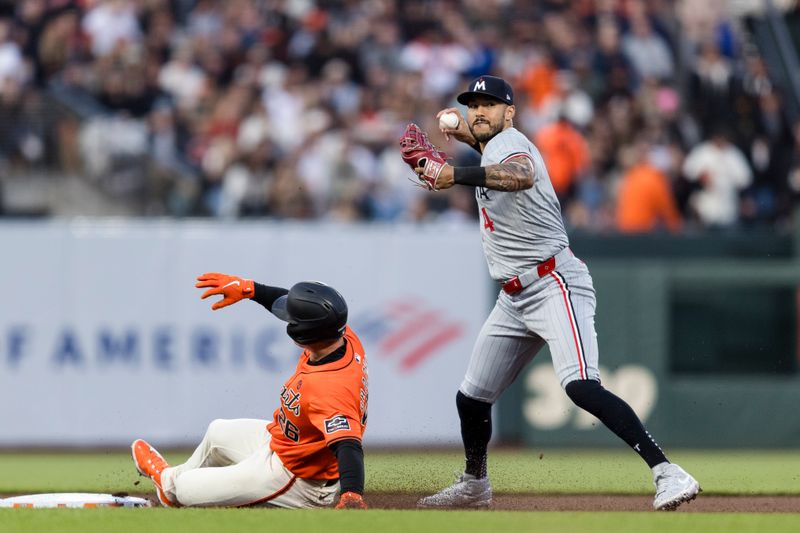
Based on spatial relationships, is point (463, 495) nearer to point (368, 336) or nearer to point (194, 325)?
point (368, 336)

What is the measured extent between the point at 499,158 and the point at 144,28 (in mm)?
9005

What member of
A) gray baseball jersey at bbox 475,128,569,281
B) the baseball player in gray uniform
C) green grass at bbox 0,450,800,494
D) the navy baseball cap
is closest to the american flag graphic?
green grass at bbox 0,450,800,494

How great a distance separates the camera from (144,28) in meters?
14.6

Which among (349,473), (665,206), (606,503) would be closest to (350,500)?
(349,473)

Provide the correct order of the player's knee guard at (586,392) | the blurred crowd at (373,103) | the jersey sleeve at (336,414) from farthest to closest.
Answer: the blurred crowd at (373,103), the player's knee guard at (586,392), the jersey sleeve at (336,414)

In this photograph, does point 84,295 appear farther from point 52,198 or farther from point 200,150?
point 200,150

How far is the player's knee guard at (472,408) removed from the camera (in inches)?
276

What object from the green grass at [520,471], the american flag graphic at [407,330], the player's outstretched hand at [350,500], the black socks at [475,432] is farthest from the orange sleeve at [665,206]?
the player's outstretched hand at [350,500]

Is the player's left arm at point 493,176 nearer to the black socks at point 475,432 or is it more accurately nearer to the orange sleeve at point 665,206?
the black socks at point 475,432

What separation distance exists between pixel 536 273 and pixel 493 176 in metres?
0.63

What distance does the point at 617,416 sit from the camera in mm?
6395

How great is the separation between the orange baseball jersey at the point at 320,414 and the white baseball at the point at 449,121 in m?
1.26

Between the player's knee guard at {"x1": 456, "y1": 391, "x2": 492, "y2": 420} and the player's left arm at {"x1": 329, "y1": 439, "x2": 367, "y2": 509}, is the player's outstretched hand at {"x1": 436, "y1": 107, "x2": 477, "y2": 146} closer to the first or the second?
the player's knee guard at {"x1": 456, "y1": 391, "x2": 492, "y2": 420}

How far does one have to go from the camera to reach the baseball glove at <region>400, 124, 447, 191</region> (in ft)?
20.9
